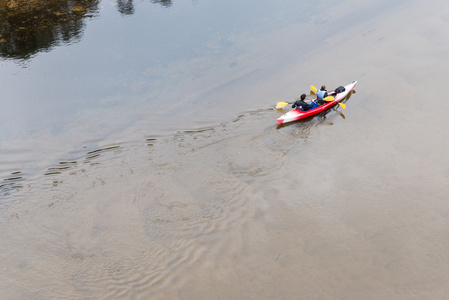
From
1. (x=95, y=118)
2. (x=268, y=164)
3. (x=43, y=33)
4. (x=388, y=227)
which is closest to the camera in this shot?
(x=388, y=227)

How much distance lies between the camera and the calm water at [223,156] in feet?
22.9

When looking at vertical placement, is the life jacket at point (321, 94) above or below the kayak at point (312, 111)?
above

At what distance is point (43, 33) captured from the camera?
1407 cm

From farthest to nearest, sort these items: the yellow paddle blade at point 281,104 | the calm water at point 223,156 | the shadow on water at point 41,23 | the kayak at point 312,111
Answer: the shadow on water at point 41,23 → the yellow paddle blade at point 281,104 → the kayak at point 312,111 → the calm water at point 223,156

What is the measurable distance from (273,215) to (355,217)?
5.85 ft

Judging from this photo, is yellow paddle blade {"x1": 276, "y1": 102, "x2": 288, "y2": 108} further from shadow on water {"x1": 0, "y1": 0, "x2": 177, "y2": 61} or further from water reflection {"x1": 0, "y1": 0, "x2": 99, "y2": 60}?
water reflection {"x1": 0, "y1": 0, "x2": 99, "y2": 60}

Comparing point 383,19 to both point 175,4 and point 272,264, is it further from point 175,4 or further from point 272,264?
point 272,264

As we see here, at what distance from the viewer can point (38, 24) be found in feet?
47.2

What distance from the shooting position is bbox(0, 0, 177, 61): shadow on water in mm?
13500

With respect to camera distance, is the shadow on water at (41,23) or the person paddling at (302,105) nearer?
the person paddling at (302,105)

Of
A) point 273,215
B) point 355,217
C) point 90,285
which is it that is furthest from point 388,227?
point 90,285

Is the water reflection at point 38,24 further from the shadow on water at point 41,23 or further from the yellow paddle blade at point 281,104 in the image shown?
the yellow paddle blade at point 281,104

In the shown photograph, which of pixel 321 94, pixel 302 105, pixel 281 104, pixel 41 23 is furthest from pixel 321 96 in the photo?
pixel 41 23

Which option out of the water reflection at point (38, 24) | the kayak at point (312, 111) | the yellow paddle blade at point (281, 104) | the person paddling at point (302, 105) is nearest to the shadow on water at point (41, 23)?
the water reflection at point (38, 24)
